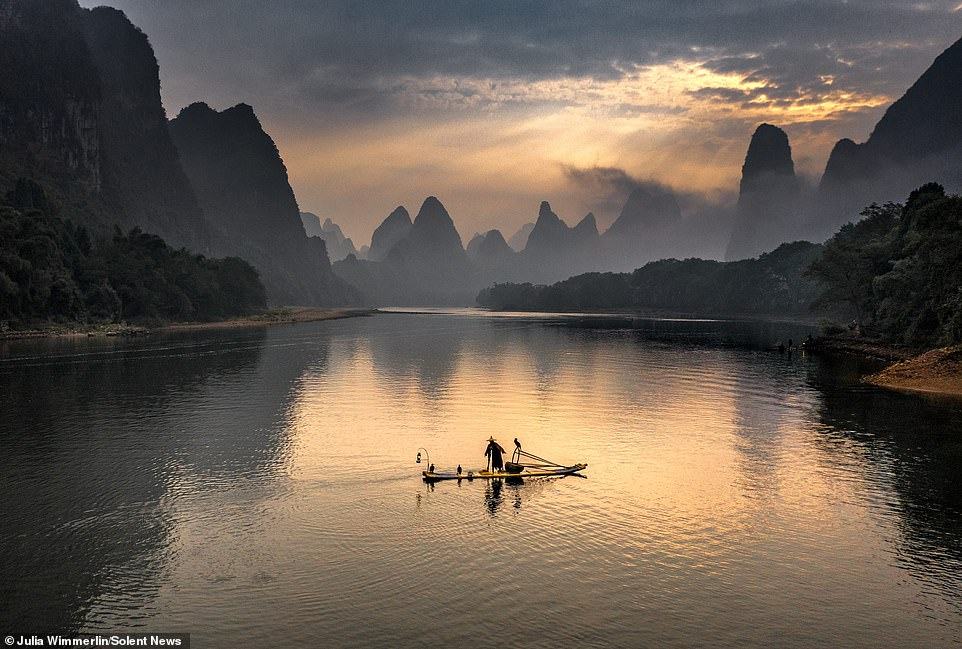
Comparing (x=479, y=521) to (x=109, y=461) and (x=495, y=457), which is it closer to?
(x=495, y=457)

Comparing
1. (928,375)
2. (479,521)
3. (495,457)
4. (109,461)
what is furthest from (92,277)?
(928,375)

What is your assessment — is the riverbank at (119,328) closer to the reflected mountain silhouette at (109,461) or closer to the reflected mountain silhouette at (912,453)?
the reflected mountain silhouette at (109,461)

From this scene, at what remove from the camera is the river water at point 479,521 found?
17516 mm

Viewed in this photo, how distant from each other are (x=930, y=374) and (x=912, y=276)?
2079 cm

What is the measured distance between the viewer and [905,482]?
30391 millimetres

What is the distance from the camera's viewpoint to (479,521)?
24.9 metres

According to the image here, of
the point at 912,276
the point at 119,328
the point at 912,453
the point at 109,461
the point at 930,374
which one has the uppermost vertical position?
the point at 912,276

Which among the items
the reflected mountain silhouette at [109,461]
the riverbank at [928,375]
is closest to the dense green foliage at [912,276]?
the riverbank at [928,375]

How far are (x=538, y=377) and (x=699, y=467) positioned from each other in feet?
Answer: 122

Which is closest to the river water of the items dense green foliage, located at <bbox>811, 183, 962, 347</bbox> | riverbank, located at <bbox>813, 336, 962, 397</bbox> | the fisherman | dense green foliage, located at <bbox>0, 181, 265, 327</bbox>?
the fisherman

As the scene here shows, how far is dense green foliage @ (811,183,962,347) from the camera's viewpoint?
6706 centimetres

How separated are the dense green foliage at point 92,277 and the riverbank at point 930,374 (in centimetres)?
12281

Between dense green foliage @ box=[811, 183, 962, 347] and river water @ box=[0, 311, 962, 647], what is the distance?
2255 centimetres

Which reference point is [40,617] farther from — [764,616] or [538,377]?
[538,377]
